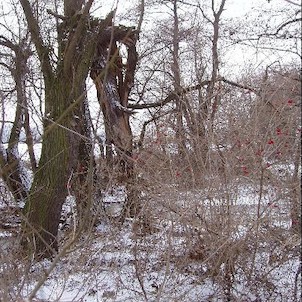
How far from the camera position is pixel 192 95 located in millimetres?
6254

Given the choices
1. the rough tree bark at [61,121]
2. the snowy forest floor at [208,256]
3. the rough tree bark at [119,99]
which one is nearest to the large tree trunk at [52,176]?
the rough tree bark at [61,121]

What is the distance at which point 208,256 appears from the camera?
16.5ft

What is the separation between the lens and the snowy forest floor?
470cm

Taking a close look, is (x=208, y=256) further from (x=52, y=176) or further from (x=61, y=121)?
(x=61, y=121)

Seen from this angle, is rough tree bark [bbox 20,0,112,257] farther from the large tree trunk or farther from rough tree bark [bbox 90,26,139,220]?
rough tree bark [bbox 90,26,139,220]

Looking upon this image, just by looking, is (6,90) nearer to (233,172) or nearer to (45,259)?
(45,259)

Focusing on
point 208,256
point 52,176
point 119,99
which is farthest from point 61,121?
point 119,99

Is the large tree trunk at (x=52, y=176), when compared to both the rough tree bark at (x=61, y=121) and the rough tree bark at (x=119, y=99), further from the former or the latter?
the rough tree bark at (x=119, y=99)

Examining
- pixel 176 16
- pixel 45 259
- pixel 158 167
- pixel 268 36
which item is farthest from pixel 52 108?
→ pixel 176 16

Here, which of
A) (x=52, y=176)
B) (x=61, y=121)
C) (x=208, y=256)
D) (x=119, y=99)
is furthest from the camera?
(x=119, y=99)

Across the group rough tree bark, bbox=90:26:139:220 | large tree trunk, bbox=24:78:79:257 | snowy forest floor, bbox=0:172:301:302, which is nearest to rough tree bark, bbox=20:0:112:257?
large tree trunk, bbox=24:78:79:257

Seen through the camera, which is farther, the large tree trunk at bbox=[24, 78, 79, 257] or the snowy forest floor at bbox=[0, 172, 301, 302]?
the large tree trunk at bbox=[24, 78, 79, 257]

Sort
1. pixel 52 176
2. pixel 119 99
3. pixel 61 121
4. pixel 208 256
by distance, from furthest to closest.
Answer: pixel 119 99 < pixel 52 176 < pixel 61 121 < pixel 208 256

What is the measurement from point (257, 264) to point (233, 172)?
102 cm
